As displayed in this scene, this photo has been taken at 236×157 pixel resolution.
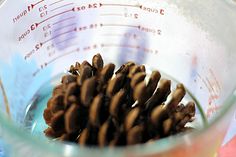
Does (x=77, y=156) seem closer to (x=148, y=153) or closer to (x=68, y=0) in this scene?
(x=148, y=153)

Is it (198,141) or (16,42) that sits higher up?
(16,42)

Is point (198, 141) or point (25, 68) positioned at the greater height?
point (25, 68)

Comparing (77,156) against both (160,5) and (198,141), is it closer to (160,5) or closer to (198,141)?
(198,141)

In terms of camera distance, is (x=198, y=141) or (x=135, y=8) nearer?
(x=198, y=141)

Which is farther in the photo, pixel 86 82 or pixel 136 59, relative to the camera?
pixel 136 59

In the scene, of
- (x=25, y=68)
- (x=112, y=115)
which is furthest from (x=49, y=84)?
(x=112, y=115)

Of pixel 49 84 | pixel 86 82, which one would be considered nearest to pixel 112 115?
pixel 86 82
